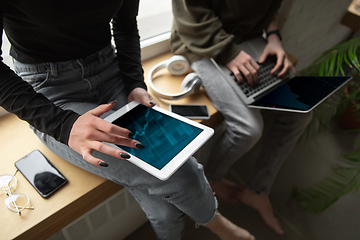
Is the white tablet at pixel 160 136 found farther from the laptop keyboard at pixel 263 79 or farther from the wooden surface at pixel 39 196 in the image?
the laptop keyboard at pixel 263 79

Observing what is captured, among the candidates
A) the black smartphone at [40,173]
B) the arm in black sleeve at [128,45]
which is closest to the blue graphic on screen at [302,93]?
the arm in black sleeve at [128,45]

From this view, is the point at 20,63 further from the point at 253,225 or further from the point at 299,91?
the point at 253,225

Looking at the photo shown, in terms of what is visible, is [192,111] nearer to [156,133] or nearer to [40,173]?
[156,133]

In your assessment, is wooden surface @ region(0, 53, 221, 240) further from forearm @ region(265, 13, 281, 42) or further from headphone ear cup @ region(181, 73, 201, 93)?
forearm @ region(265, 13, 281, 42)

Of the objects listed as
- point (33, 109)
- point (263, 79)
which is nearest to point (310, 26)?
point (263, 79)

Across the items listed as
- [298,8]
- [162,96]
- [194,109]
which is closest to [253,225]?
[194,109]

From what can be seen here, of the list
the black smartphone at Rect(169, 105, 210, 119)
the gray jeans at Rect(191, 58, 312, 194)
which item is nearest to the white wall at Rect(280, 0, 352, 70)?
the gray jeans at Rect(191, 58, 312, 194)

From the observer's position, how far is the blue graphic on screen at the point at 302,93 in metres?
0.87

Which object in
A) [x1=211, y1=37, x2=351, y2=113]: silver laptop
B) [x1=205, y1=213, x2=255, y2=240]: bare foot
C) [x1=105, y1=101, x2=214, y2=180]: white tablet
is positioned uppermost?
[x1=105, y1=101, x2=214, y2=180]: white tablet

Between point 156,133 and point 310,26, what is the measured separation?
4.81 feet

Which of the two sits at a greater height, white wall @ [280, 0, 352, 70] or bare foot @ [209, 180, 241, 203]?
white wall @ [280, 0, 352, 70]

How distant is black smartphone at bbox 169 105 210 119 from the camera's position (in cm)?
93

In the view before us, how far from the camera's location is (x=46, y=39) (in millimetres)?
651

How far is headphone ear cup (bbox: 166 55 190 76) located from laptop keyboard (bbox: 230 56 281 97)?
240 mm
